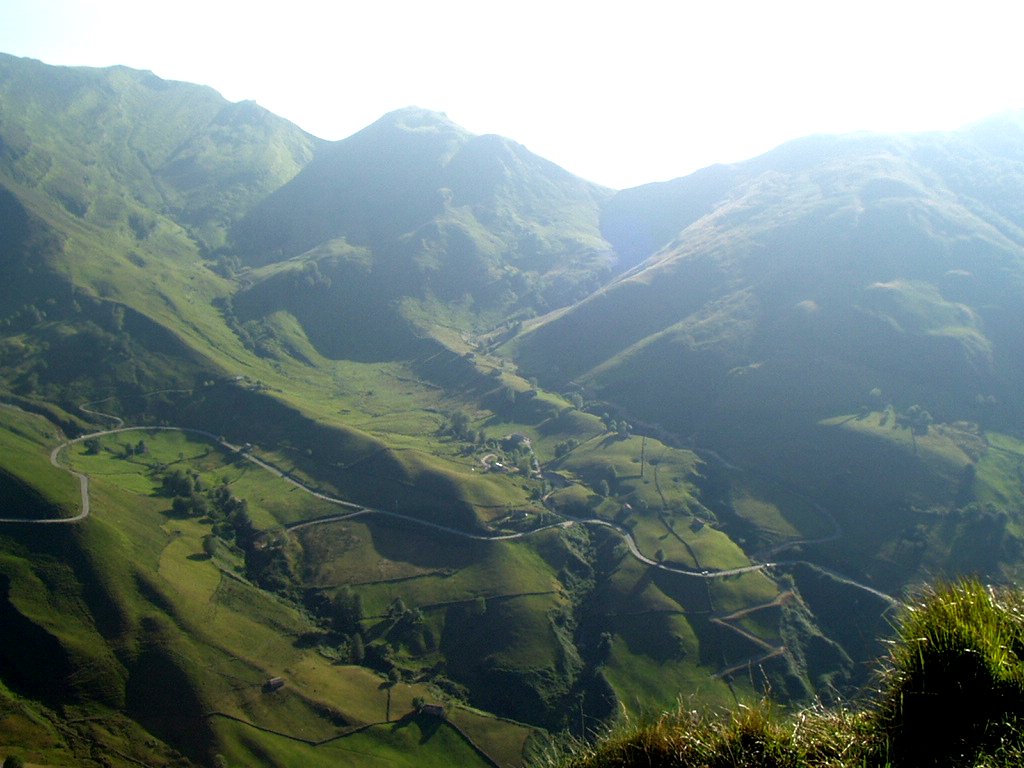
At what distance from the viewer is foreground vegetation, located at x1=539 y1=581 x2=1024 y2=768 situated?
34.9ft

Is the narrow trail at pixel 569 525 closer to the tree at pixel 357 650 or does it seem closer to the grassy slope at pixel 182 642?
the grassy slope at pixel 182 642

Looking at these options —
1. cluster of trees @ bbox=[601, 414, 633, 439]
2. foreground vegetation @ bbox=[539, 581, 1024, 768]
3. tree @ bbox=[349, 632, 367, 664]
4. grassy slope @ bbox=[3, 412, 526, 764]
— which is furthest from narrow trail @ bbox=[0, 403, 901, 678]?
foreground vegetation @ bbox=[539, 581, 1024, 768]

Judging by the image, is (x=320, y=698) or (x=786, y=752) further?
(x=320, y=698)

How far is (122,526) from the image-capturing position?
377 ft

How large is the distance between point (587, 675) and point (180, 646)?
6425 cm

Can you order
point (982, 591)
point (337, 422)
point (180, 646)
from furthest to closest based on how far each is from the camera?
point (337, 422)
point (180, 646)
point (982, 591)

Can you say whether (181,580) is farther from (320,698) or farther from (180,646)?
(320,698)

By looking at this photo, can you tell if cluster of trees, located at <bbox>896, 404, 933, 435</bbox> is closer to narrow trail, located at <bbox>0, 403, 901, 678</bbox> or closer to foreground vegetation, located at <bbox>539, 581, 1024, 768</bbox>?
narrow trail, located at <bbox>0, 403, 901, 678</bbox>

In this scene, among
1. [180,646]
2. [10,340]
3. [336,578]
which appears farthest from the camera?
[10,340]

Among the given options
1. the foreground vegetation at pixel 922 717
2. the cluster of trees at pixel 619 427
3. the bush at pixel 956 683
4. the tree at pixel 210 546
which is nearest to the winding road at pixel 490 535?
the tree at pixel 210 546

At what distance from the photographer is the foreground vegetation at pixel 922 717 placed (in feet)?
34.9

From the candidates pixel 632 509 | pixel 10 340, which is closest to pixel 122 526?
pixel 632 509

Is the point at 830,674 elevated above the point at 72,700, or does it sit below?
below

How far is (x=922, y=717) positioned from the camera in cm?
1123
